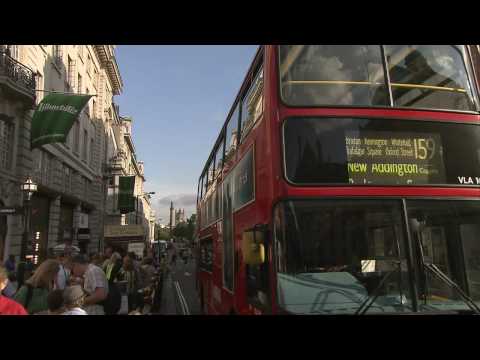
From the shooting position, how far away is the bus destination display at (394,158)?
4.08 m

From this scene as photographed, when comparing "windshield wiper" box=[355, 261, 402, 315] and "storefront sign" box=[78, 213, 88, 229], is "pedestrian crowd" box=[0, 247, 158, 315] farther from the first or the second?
"storefront sign" box=[78, 213, 88, 229]

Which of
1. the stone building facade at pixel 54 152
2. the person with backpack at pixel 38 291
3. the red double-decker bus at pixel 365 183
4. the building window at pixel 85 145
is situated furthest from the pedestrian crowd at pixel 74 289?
the building window at pixel 85 145

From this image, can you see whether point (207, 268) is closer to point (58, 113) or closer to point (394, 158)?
point (394, 158)

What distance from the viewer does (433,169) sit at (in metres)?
4.18

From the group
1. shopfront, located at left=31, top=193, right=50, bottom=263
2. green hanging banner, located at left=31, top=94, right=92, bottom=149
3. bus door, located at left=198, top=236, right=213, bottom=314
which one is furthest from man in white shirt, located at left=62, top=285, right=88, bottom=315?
shopfront, located at left=31, top=193, right=50, bottom=263

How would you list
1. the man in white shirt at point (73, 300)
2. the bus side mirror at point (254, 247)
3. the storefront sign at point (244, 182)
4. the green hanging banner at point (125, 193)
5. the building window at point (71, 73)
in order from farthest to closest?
1. the green hanging banner at point (125, 193)
2. the building window at point (71, 73)
3. the storefront sign at point (244, 182)
4. the bus side mirror at point (254, 247)
5. the man in white shirt at point (73, 300)

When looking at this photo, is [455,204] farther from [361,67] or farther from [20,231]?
[20,231]

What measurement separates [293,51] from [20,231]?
15180 millimetres

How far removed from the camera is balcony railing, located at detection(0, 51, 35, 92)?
14828 mm

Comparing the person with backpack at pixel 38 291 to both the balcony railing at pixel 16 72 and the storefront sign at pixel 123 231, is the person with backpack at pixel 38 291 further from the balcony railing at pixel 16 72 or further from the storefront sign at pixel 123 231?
the storefront sign at pixel 123 231

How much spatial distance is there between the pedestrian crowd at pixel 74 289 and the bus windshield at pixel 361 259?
1.96 m

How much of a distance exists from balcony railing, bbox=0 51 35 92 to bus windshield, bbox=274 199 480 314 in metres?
14.7

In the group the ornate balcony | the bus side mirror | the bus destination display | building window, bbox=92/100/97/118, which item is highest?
building window, bbox=92/100/97/118
